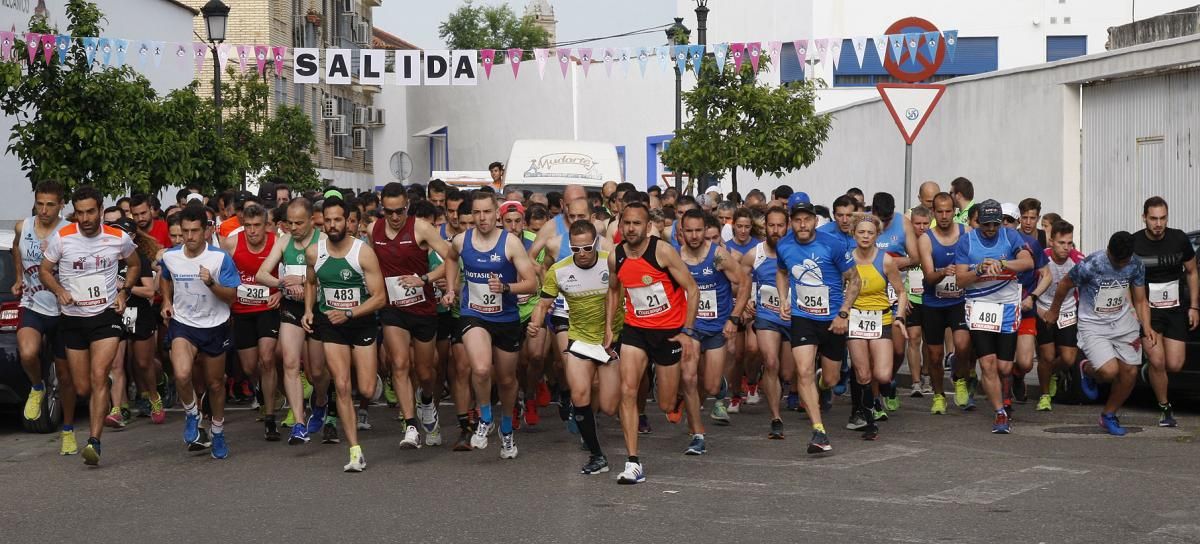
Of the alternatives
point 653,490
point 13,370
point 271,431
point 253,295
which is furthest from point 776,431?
point 13,370

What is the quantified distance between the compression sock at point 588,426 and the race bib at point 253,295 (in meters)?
2.98

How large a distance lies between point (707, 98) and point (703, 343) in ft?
54.3

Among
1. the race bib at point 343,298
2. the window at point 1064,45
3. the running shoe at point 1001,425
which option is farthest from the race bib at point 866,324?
the window at point 1064,45

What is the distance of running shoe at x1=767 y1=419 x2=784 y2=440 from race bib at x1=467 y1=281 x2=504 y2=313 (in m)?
2.26

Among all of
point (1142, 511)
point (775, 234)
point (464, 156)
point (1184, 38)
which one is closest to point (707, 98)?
point (1184, 38)

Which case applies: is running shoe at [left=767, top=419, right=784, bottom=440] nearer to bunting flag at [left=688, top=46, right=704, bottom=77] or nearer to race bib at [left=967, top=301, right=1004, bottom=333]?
race bib at [left=967, top=301, right=1004, bottom=333]

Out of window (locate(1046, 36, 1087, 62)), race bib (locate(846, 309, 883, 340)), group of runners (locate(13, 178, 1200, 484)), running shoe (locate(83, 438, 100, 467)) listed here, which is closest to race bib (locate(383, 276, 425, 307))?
group of runners (locate(13, 178, 1200, 484))

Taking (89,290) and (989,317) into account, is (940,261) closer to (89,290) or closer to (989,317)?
(989,317)

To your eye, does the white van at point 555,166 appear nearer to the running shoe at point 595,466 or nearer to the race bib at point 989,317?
the race bib at point 989,317

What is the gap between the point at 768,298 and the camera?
1292cm

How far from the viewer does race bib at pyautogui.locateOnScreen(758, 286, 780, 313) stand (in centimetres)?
1283

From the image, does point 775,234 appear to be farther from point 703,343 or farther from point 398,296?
point 398,296

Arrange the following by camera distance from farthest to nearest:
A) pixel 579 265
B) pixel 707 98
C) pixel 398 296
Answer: pixel 707 98 → pixel 398 296 → pixel 579 265

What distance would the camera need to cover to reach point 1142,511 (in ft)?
28.5
